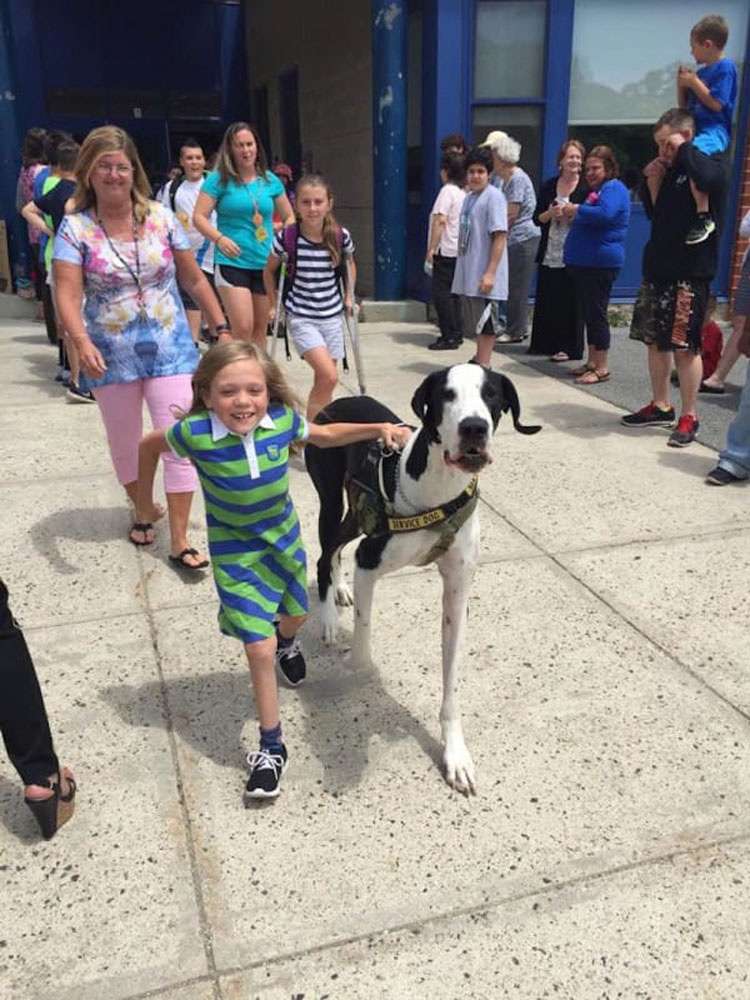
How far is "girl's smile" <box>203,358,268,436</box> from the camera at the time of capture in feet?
8.32

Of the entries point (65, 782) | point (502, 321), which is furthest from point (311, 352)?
point (502, 321)

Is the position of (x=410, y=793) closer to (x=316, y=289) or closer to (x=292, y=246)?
(x=316, y=289)

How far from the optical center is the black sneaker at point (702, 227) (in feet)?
17.8

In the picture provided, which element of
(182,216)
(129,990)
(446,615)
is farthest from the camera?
(182,216)

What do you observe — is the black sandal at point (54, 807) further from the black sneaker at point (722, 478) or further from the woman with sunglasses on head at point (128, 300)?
the black sneaker at point (722, 478)

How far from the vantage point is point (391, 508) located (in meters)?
2.72

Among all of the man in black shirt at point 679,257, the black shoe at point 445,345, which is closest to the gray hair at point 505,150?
the black shoe at point 445,345

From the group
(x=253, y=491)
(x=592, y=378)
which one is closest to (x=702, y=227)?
(x=592, y=378)

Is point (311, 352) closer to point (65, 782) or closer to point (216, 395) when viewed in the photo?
point (216, 395)

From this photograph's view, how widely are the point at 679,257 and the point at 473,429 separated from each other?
3979 mm

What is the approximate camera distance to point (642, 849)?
2451 millimetres

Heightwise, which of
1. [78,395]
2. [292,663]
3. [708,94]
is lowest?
[292,663]

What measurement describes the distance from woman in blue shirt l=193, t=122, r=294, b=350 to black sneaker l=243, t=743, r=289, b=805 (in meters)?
3.87

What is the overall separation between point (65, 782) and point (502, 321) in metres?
7.83
